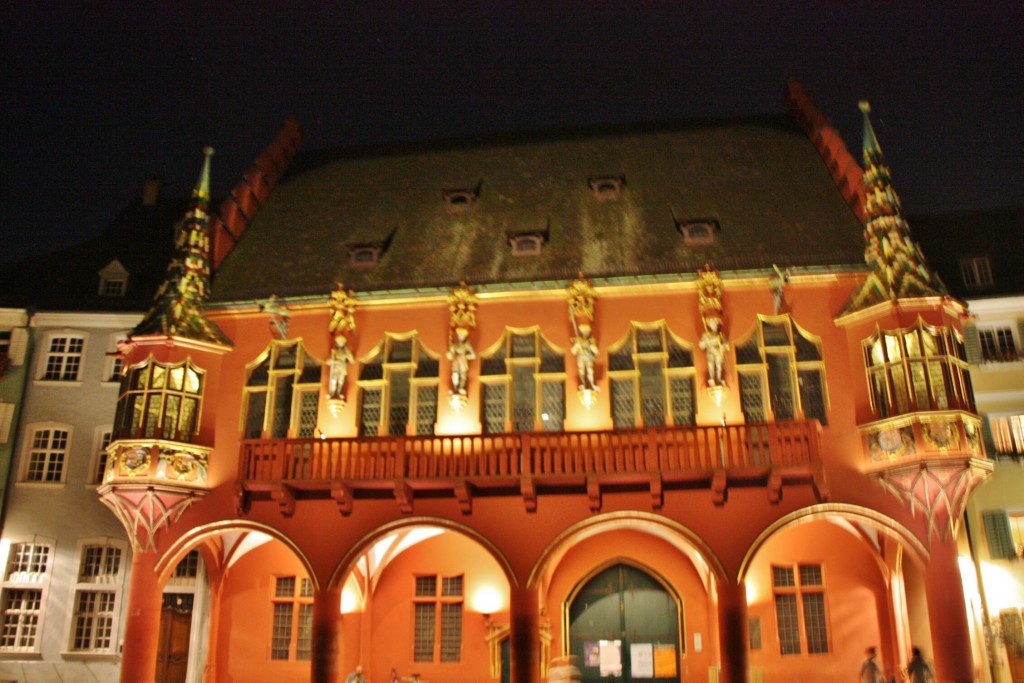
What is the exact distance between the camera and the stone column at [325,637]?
2075 centimetres

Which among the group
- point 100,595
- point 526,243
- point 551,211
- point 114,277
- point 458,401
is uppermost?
point 551,211

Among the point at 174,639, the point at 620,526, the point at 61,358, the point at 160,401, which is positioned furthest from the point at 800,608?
the point at 61,358

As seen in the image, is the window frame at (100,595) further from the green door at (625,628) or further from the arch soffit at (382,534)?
the green door at (625,628)

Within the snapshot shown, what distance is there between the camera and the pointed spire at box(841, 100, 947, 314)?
20.9 m

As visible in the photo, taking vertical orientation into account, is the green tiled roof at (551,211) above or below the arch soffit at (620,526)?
above

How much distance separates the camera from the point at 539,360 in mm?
22375

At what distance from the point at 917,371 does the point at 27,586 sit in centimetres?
2254

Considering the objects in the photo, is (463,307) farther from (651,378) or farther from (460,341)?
(651,378)

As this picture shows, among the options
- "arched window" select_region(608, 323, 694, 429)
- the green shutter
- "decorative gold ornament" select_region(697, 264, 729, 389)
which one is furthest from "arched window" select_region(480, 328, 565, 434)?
the green shutter

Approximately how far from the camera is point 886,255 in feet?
69.9

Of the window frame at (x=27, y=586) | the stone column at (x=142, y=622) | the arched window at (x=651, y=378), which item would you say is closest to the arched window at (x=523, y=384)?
the arched window at (x=651, y=378)

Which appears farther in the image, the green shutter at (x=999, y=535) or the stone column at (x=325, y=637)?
the green shutter at (x=999, y=535)

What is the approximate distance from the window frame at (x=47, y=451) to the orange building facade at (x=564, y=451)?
4364 mm

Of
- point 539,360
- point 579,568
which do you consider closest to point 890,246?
point 539,360
